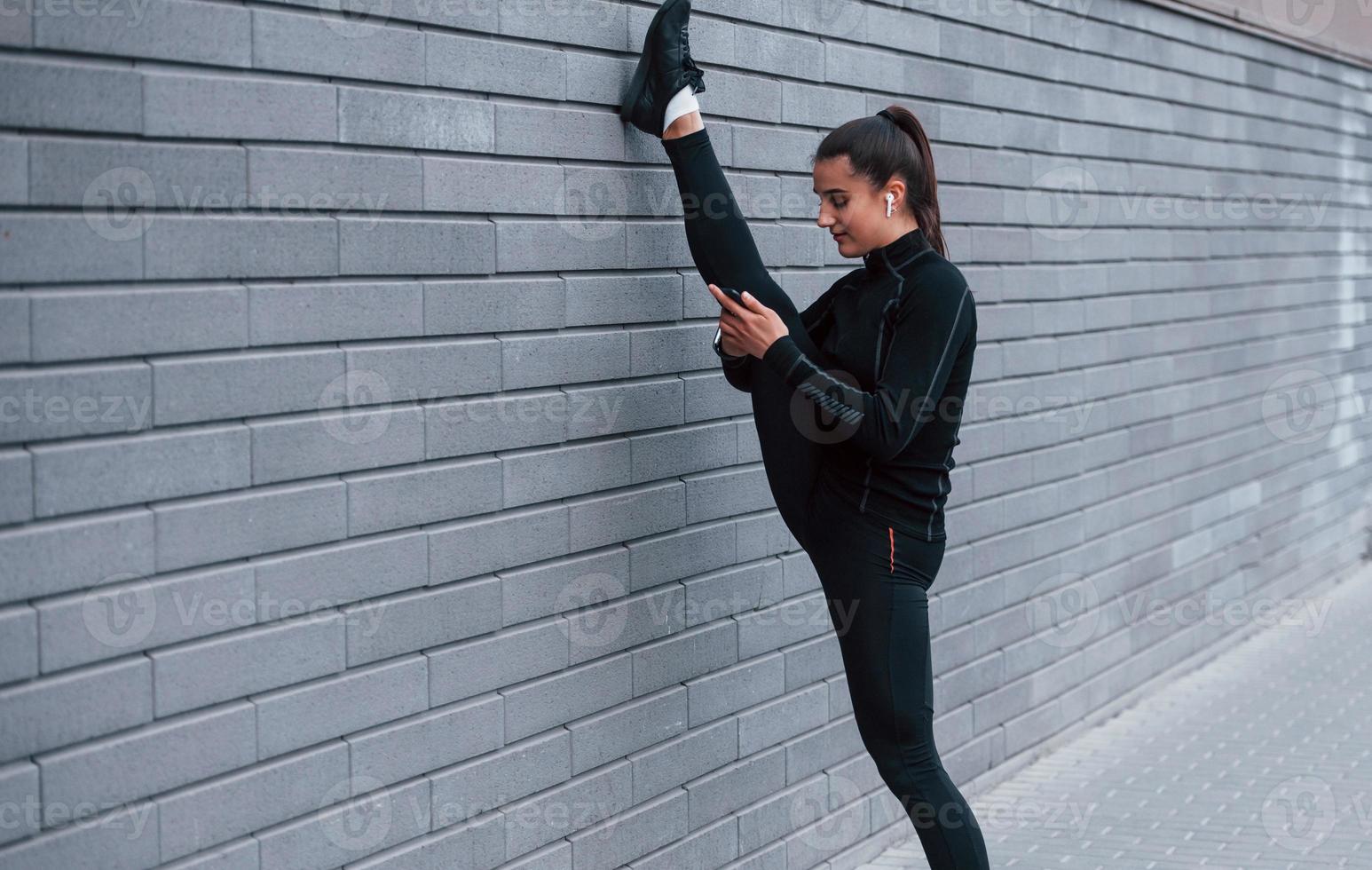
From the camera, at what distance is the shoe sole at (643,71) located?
3803 mm

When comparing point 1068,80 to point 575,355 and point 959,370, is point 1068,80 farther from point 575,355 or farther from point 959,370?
point 575,355

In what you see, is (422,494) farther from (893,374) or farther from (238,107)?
(893,374)

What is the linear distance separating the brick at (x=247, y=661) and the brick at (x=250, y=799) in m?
0.16

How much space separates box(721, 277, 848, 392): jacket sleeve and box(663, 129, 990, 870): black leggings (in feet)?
0.13

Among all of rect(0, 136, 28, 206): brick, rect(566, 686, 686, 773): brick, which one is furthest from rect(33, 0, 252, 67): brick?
rect(566, 686, 686, 773): brick

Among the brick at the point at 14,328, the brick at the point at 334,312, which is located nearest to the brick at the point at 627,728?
the brick at the point at 334,312

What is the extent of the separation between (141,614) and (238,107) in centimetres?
97

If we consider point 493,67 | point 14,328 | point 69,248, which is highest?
point 493,67

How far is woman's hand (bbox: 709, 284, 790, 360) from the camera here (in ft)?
11.9

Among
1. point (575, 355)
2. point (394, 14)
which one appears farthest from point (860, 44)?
point (394, 14)

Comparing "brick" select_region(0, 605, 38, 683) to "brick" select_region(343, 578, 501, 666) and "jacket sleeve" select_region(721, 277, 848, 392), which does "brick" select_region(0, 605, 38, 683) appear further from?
"jacket sleeve" select_region(721, 277, 848, 392)

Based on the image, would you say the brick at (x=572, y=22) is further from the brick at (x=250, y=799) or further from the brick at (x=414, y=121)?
the brick at (x=250, y=799)

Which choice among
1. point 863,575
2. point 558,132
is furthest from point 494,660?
point 558,132

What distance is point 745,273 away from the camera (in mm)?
3900
